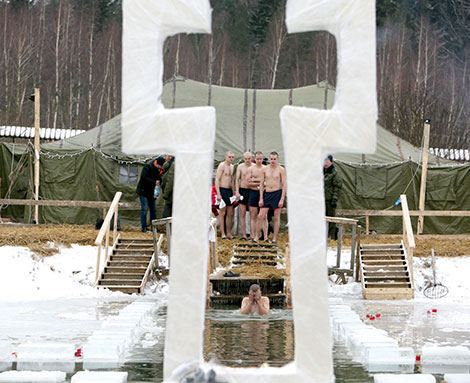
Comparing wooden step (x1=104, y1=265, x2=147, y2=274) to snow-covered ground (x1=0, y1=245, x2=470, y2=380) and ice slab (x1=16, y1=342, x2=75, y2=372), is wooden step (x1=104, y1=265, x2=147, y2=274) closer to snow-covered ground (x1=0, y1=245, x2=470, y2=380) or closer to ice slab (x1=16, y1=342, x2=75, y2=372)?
snow-covered ground (x1=0, y1=245, x2=470, y2=380)

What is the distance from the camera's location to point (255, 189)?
1455 cm

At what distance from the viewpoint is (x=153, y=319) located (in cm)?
1034

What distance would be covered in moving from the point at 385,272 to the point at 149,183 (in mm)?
5086

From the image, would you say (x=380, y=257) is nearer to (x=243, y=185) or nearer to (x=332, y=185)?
(x=332, y=185)

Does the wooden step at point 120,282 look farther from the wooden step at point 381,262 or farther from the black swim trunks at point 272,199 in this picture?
the wooden step at point 381,262

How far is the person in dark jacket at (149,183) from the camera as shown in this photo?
1535 cm

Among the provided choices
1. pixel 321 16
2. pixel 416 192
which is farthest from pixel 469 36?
pixel 321 16

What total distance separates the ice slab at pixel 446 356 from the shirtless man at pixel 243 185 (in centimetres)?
768

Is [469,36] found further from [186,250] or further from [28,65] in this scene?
[186,250]

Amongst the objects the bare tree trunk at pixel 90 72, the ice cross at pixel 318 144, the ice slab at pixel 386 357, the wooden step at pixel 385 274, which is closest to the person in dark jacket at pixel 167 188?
the wooden step at pixel 385 274

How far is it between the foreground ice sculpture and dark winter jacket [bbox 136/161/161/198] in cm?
975

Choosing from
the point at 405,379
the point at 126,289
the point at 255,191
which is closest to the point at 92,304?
the point at 126,289

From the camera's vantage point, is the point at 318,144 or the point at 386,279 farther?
the point at 386,279

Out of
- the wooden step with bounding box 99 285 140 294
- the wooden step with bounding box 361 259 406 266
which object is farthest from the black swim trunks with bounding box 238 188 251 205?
the wooden step with bounding box 99 285 140 294
